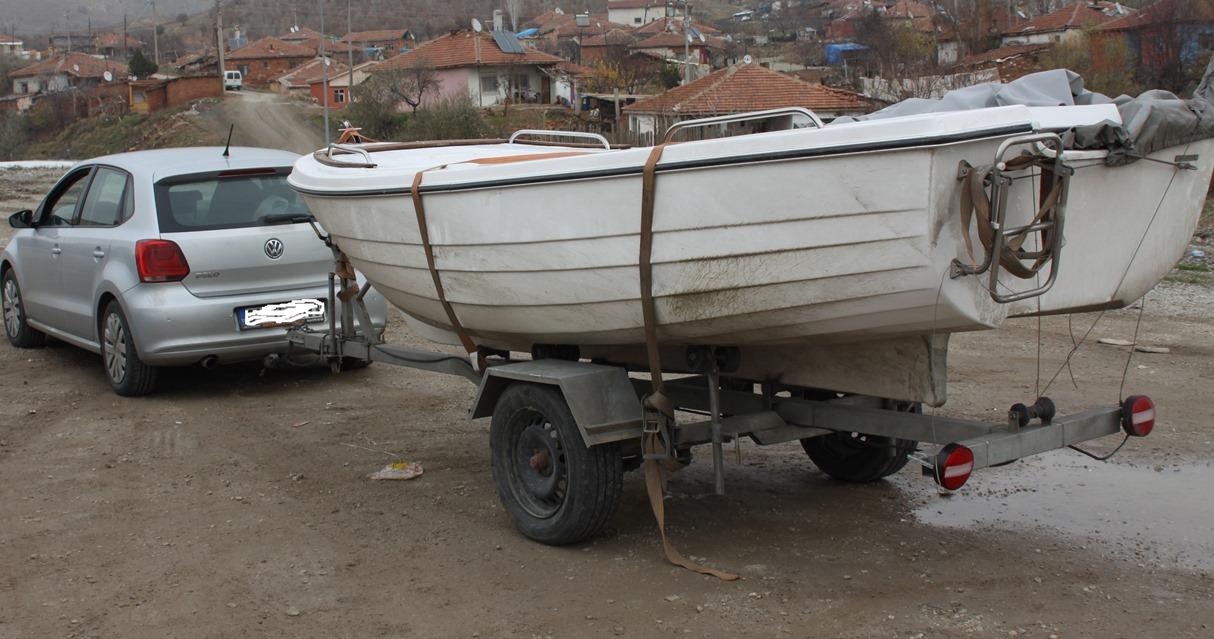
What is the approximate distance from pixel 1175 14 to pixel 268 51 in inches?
3044

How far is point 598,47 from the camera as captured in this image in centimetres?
8638

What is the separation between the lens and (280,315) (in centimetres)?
759

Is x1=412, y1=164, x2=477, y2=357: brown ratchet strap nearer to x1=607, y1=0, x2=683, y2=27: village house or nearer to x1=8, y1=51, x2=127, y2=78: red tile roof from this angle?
x1=8, y1=51, x2=127, y2=78: red tile roof

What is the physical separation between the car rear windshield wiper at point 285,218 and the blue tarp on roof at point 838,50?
6043cm

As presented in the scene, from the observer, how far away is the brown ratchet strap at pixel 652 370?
4.34m

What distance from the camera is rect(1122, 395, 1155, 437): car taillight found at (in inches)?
181

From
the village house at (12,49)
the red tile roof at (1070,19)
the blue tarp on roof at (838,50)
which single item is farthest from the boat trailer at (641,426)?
the village house at (12,49)

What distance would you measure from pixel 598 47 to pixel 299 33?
190ft

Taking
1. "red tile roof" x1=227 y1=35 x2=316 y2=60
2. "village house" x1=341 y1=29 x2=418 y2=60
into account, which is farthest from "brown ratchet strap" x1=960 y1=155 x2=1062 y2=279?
"village house" x1=341 y1=29 x2=418 y2=60

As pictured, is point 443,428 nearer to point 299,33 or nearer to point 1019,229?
point 1019,229

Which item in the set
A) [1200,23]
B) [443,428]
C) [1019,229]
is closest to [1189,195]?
[1019,229]

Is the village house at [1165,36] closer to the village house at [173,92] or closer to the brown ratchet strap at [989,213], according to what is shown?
the brown ratchet strap at [989,213]

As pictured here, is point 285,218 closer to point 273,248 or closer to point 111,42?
point 273,248

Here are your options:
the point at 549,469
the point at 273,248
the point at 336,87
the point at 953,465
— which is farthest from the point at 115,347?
the point at 336,87
